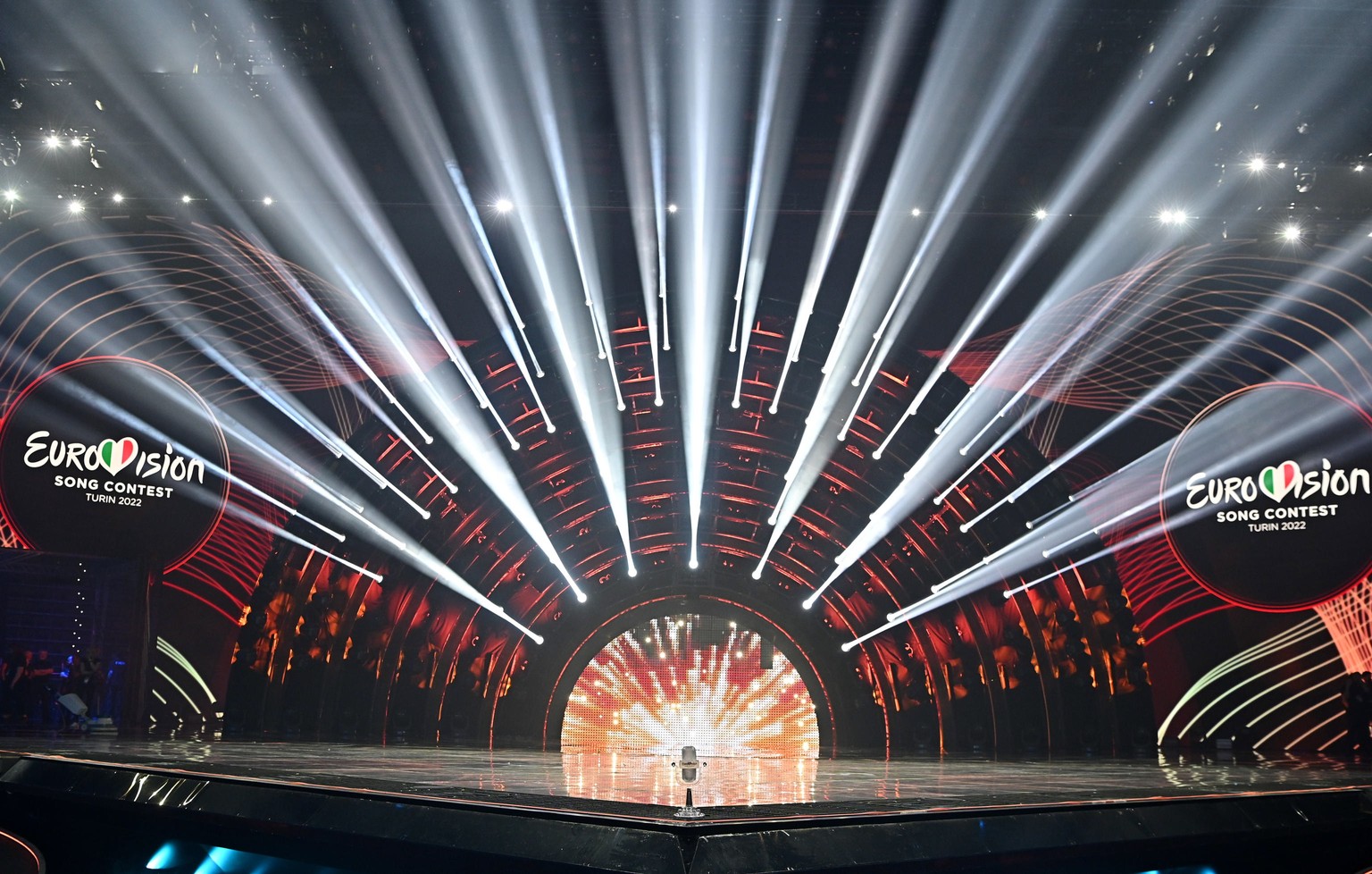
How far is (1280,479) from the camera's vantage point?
8266mm

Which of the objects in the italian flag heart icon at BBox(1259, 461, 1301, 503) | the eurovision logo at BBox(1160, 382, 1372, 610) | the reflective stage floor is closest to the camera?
the reflective stage floor

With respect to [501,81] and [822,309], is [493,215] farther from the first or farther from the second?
[822,309]

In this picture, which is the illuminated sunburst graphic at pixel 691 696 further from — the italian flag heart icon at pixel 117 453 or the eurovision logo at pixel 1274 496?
the italian flag heart icon at pixel 117 453

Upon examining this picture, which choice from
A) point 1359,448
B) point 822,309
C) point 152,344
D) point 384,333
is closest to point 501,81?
point 384,333

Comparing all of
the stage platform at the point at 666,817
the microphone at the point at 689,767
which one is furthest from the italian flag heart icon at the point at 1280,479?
the microphone at the point at 689,767

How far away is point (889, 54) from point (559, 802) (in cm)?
607

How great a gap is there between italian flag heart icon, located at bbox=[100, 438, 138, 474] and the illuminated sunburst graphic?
446cm

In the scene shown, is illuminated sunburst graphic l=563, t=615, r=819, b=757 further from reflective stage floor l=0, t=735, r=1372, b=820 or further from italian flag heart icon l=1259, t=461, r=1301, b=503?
italian flag heart icon l=1259, t=461, r=1301, b=503

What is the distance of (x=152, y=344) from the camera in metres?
8.77

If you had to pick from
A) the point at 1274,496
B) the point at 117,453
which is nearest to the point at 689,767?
the point at 1274,496

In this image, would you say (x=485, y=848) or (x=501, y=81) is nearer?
(x=485, y=848)

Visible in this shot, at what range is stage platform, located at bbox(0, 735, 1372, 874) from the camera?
2.48 meters

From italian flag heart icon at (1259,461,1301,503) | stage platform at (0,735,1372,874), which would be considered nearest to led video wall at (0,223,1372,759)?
italian flag heart icon at (1259,461,1301,503)

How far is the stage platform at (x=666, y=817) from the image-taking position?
248 centimetres
